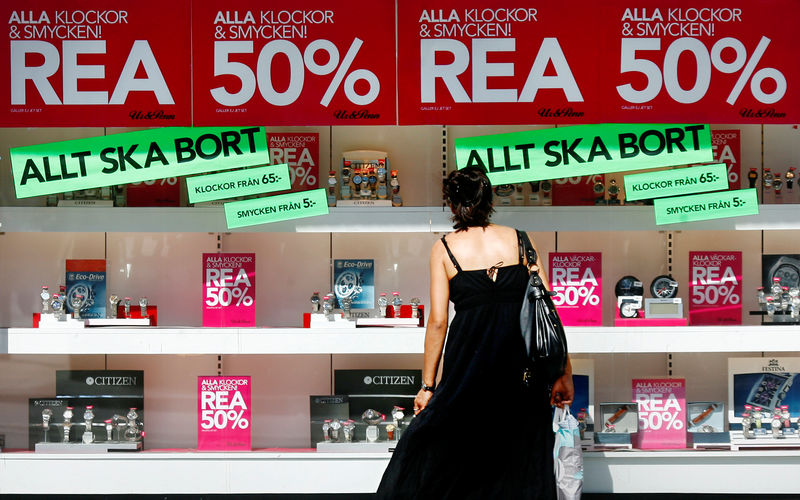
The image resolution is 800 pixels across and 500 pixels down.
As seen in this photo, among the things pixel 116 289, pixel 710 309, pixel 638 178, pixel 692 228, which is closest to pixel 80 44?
pixel 116 289

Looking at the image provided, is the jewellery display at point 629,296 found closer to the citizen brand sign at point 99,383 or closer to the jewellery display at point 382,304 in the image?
the jewellery display at point 382,304

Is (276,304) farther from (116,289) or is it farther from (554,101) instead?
(554,101)

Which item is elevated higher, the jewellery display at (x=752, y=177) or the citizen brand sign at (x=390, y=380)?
the jewellery display at (x=752, y=177)

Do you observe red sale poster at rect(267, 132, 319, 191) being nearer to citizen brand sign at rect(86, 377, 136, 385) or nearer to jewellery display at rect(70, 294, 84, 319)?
jewellery display at rect(70, 294, 84, 319)

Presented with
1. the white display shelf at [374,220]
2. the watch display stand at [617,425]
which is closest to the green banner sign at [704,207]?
the white display shelf at [374,220]

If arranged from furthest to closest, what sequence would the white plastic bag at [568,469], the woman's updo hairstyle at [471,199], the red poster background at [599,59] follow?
the red poster background at [599,59] → the white plastic bag at [568,469] → the woman's updo hairstyle at [471,199]

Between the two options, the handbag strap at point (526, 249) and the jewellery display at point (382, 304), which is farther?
the jewellery display at point (382, 304)

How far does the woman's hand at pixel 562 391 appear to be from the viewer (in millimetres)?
3459

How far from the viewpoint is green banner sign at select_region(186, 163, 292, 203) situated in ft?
14.6

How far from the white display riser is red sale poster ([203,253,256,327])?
26.4 inches

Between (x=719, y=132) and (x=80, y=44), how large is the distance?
3.13 meters

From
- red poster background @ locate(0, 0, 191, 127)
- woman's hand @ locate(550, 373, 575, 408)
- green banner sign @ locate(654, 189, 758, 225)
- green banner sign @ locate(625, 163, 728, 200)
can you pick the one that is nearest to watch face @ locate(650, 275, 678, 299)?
green banner sign @ locate(654, 189, 758, 225)

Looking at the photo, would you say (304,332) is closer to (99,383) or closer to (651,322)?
(99,383)

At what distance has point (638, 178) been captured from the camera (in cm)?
448
